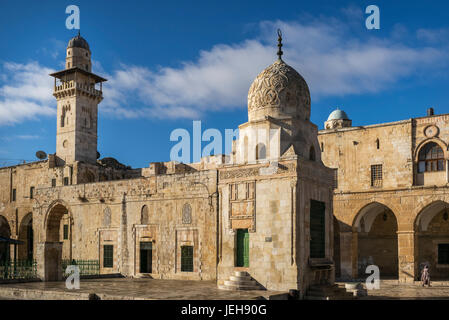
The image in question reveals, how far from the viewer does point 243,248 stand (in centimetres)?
1597

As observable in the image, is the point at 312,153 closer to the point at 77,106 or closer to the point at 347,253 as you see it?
the point at 347,253

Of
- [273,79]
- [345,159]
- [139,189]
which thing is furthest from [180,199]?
[345,159]

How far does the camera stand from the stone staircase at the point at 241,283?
15.1 meters

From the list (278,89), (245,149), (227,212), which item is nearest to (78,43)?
(245,149)

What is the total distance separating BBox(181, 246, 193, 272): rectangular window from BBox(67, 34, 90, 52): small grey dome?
26.2m

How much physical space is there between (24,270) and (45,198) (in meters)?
8.30

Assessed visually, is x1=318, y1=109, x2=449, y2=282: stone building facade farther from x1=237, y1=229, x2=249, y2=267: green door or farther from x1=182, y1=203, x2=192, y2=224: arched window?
x1=237, y1=229, x2=249, y2=267: green door

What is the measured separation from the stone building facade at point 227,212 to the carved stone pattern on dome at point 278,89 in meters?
0.03

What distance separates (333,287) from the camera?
50.9ft

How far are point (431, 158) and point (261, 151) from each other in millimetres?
12722

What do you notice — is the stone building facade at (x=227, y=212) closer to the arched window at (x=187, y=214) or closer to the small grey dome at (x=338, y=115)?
the arched window at (x=187, y=214)

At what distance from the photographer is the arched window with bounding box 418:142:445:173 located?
2483cm

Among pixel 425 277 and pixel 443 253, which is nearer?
pixel 425 277

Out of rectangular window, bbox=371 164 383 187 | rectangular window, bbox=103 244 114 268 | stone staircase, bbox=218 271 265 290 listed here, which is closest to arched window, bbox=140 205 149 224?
rectangular window, bbox=103 244 114 268
